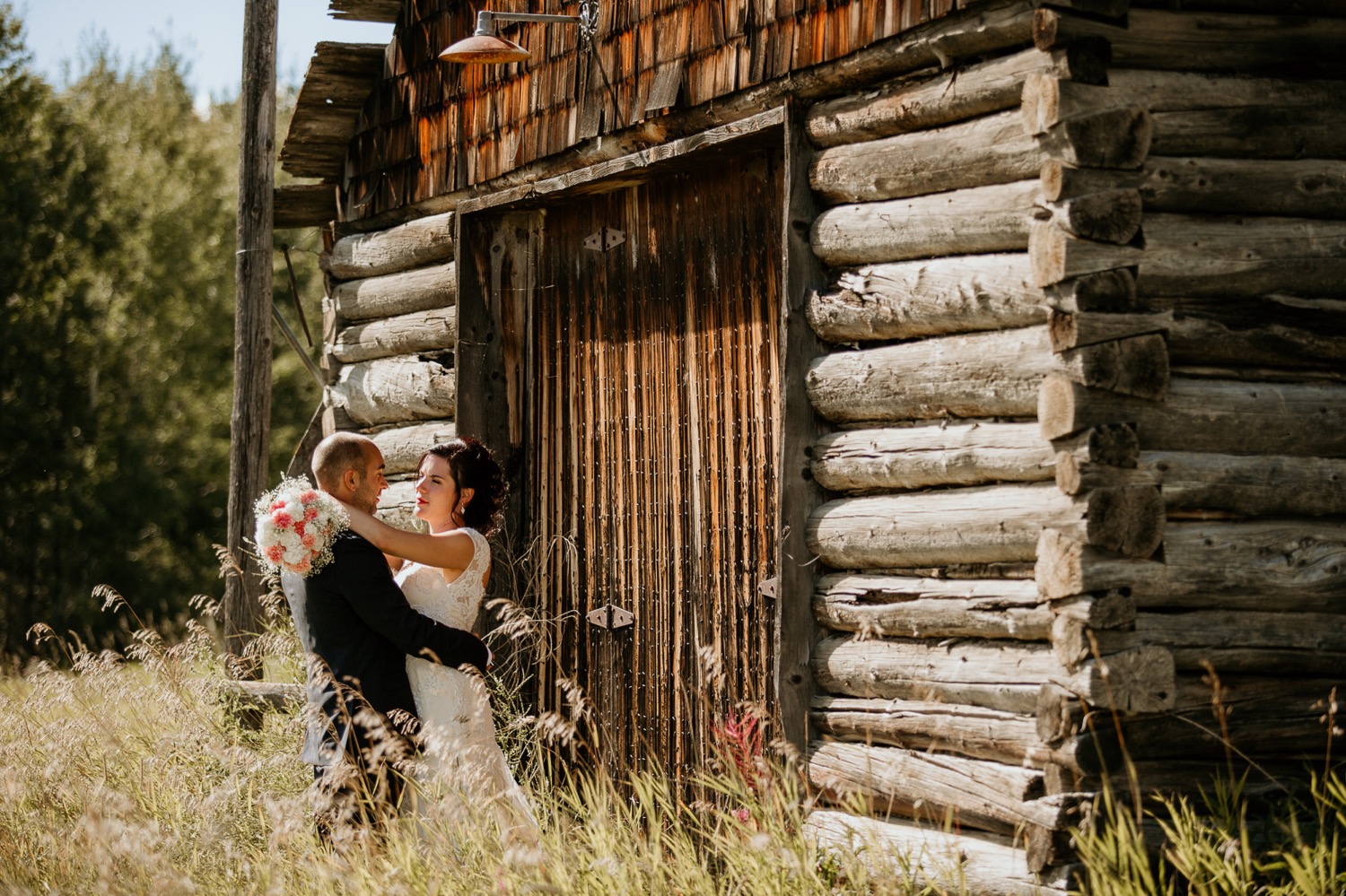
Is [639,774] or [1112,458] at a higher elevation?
[1112,458]

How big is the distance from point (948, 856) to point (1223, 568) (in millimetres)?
1401

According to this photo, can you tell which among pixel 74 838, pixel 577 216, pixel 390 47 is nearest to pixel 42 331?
pixel 390 47

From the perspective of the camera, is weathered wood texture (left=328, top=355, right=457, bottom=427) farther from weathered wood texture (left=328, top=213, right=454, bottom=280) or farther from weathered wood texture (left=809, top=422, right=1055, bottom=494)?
weathered wood texture (left=809, top=422, right=1055, bottom=494)

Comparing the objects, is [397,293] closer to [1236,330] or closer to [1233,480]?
[1236,330]

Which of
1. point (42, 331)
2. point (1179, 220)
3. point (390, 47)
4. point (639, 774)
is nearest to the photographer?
point (1179, 220)

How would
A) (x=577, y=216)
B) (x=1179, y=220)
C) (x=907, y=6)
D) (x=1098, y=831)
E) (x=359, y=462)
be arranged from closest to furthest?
1. (x=1098, y=831)
2. (x=1179, y=220)
3. (x=907, y=6)
4. (x=359, y=462)
5. (x=577, y=216)

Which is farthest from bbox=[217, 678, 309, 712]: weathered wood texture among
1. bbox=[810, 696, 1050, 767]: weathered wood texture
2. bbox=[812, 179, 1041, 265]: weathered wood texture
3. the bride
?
bbox=[812, 179, 1041, 265]: weathered wood texture

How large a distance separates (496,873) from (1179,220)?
127 inches

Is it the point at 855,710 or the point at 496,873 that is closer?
the point at 496,873

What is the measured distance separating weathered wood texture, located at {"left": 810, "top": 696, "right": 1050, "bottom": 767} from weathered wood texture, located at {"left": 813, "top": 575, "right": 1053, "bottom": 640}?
11.0 inches

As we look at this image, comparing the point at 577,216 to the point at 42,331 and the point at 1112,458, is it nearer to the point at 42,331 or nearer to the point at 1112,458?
the point at 1112,458

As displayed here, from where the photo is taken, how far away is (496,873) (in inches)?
166

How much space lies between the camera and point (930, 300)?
5273mm

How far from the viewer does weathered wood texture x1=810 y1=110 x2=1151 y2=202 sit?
15.6 feet
